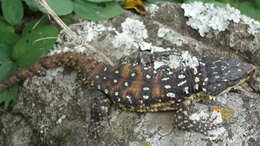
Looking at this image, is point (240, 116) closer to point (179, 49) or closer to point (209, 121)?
point (209, 121)

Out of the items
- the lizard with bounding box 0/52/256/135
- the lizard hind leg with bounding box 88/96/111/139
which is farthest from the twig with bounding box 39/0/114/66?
the lizard hind leg with bounding box 88/96/111/139

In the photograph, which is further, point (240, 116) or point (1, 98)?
point (1, 98)

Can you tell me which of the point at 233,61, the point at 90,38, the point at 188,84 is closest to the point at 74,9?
the point at 90,38

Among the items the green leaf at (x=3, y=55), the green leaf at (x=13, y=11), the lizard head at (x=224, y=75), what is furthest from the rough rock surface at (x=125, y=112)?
the green leaf at (x=13, y=11)

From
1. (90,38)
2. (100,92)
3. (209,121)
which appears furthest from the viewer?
(90,38)

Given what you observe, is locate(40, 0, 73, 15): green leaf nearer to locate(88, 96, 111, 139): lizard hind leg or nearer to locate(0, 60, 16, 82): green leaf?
locate(0, 60, 16, 82): green leaf

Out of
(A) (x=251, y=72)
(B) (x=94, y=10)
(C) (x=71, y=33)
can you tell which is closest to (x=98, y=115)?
(C) (x=71, y=33)
